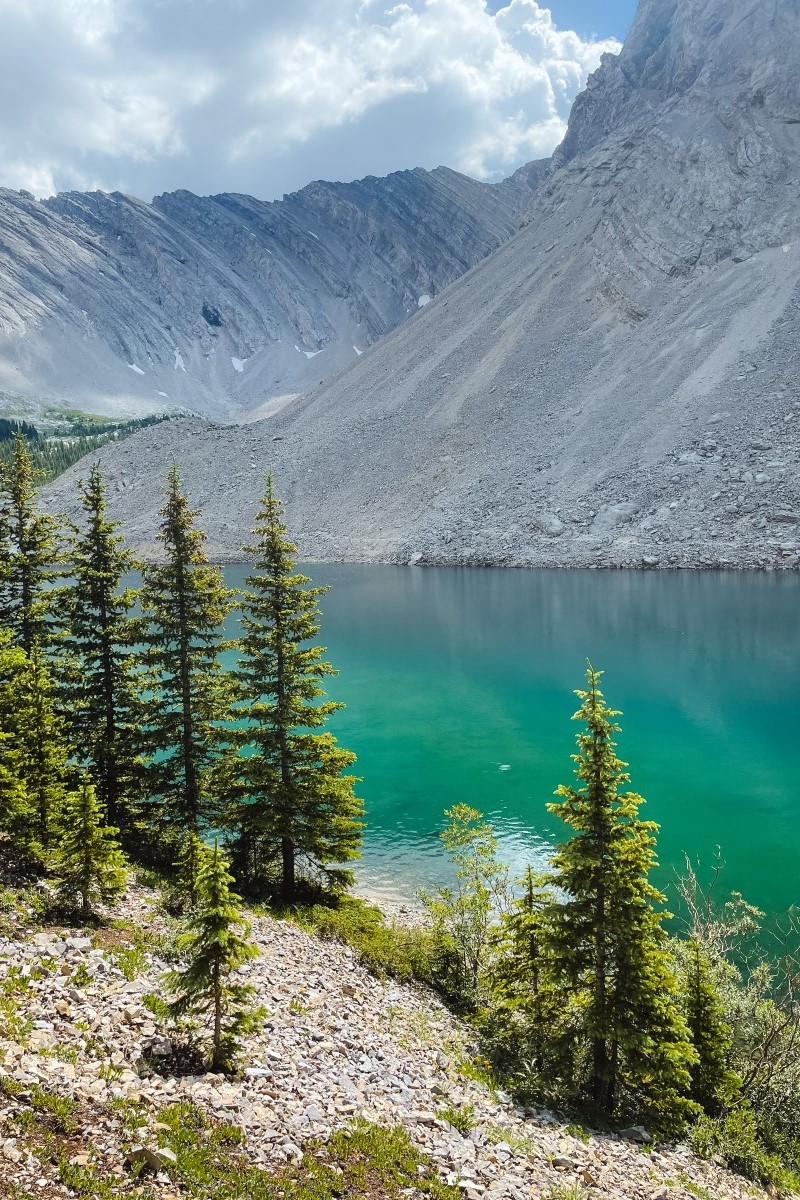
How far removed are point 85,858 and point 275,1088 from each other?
570 cm

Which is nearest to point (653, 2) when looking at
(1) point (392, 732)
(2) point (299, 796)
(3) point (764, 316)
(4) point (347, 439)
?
(3) point (764, 316)

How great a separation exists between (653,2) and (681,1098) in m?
199

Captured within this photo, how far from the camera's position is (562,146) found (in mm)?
166375

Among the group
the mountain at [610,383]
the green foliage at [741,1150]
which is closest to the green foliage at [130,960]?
the green foliage at [741,1150]

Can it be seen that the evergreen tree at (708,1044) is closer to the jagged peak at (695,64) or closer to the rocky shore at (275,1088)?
the rocky shore at (275,1088)

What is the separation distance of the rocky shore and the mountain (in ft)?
231

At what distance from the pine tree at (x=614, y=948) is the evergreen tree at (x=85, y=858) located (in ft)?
26.9

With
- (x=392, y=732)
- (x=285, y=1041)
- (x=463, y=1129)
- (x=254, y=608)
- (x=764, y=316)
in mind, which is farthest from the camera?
(x=764, y=316)

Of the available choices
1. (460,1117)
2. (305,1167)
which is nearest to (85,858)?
(305,1167)

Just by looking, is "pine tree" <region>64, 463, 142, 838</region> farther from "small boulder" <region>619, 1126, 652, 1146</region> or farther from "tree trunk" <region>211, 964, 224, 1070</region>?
"small boulder" <region>619, 1126, 652, 1146</region>

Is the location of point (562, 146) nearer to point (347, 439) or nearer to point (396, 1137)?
point (347, 439)

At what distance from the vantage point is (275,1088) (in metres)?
9.77

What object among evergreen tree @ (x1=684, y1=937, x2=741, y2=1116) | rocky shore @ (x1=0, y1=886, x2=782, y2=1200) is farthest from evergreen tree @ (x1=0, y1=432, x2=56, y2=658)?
evergreen tree @ (x1=684, y1=937, x2=741, y2=1116)

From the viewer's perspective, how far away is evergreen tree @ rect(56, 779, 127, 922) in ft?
43.6
